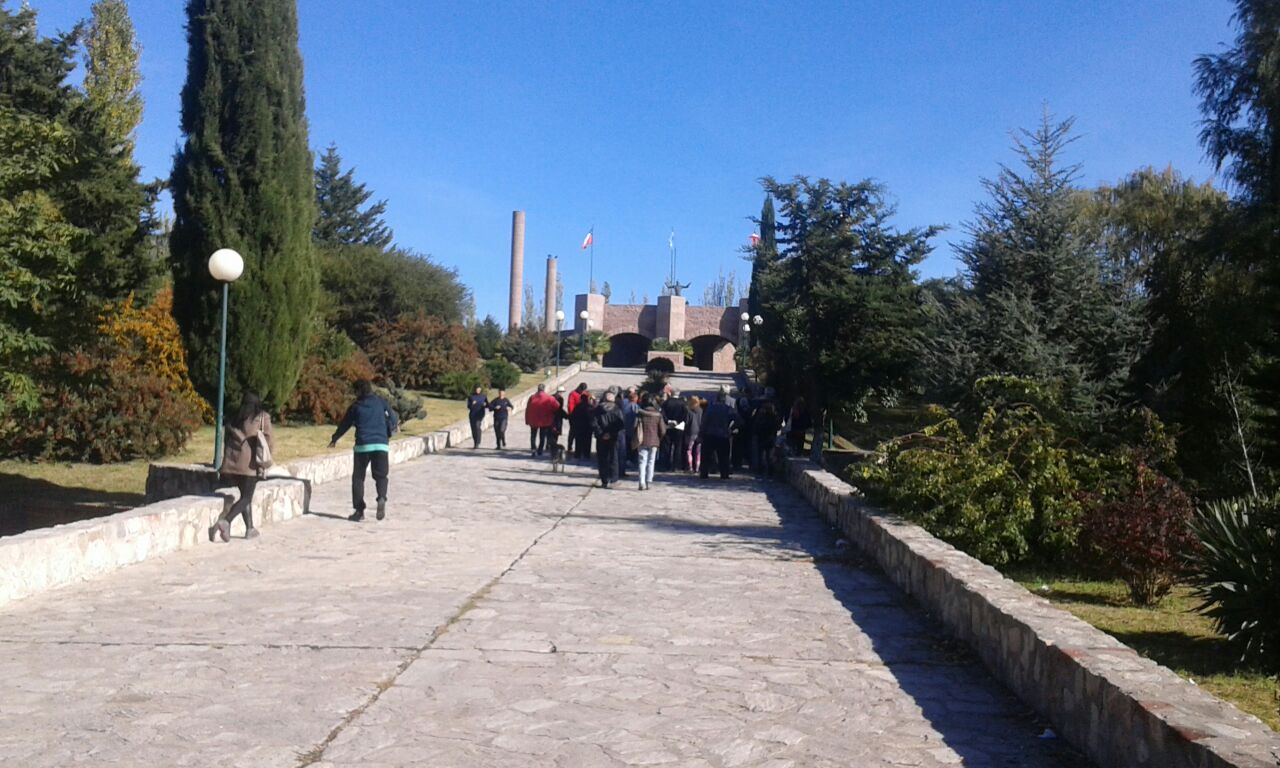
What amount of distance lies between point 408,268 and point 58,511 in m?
30.0

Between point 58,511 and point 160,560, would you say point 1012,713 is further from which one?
point 58,511

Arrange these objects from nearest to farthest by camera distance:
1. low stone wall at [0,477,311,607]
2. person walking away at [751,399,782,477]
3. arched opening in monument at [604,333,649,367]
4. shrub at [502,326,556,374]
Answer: low stone wall at [0,477,311,607], person walking away at [751,399,782,477], shrub at [502,326,556,374], arched opening in monument at [604,333,649,367]

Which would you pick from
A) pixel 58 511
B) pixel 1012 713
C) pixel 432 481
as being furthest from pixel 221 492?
pixel 1012 713

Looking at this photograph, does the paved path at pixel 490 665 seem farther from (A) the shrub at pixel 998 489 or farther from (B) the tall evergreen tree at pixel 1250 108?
(B) the tall evergreen tree at pixel 1250 108

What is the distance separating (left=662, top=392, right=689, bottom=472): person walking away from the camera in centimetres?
2156

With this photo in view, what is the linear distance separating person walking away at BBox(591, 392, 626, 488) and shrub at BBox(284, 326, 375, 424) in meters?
11.1

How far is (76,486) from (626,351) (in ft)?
228

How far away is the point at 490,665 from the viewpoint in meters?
6.29

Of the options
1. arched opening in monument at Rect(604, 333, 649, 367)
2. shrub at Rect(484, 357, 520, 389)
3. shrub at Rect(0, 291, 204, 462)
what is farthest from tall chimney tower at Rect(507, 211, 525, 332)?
shrub at Rect(0, 291, 204, 462)

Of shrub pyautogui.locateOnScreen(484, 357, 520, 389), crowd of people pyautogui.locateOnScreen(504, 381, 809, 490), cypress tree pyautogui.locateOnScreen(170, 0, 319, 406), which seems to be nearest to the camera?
cypress tree pyautogui.locateOnScreen(170, 0, 319, 406)

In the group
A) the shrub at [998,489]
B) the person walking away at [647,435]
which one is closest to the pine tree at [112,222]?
the person walking away at [647,435]

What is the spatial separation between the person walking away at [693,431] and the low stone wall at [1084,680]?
41.3ft

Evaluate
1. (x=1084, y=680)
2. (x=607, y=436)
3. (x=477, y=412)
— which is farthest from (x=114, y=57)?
(x=1084, y=680)

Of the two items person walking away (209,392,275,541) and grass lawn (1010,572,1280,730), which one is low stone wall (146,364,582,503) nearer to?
person walking away (209,392,275,541)
